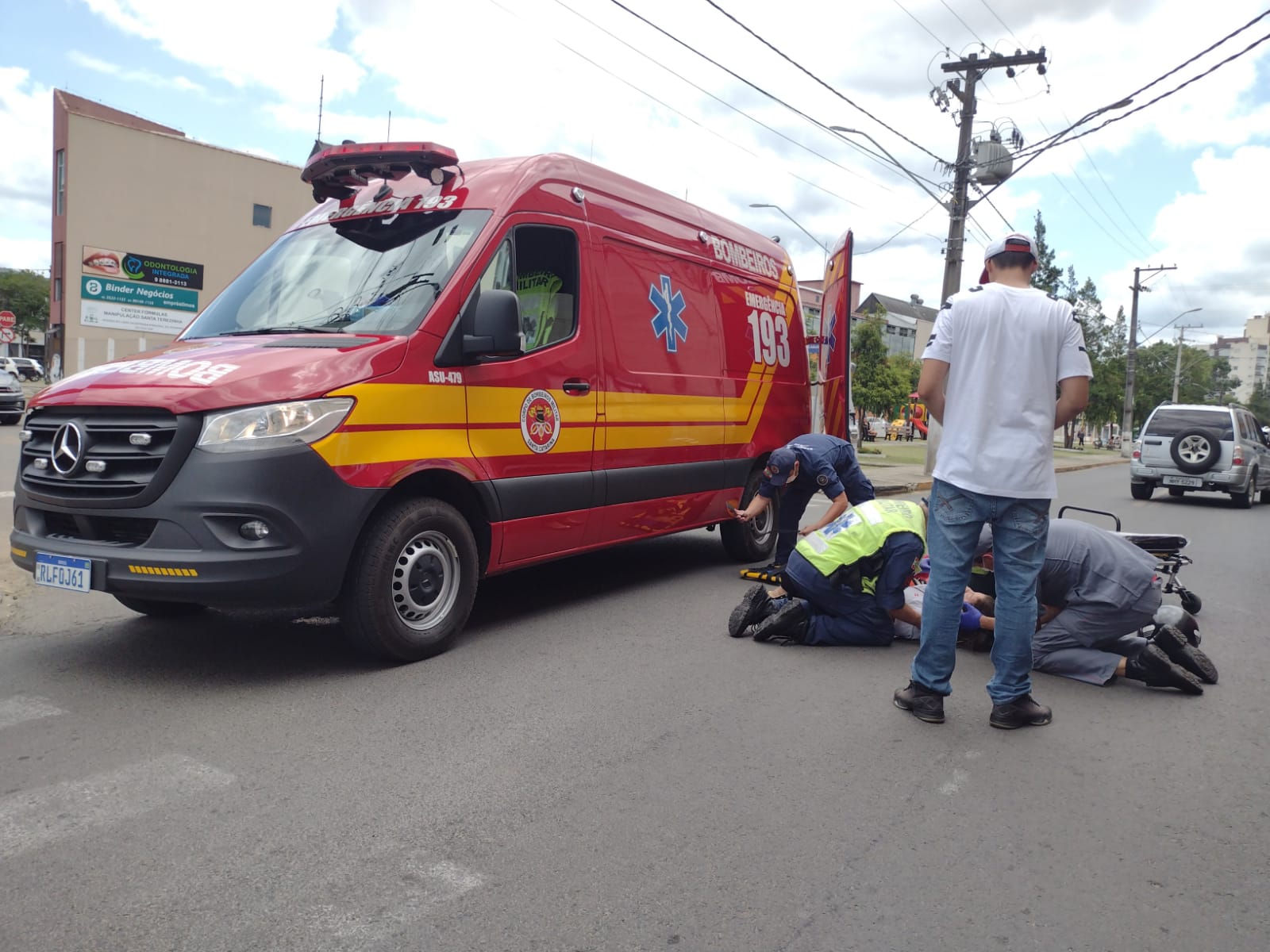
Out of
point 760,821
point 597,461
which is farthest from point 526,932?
point 597,461

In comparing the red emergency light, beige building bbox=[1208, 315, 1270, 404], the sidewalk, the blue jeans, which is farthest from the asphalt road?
beige building bbox=[1208, 315, 1270, 404]

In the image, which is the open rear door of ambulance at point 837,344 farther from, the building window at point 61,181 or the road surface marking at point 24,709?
the building window at point 61,181

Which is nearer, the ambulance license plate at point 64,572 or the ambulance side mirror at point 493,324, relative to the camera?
the ambulance license plate at point 64,572

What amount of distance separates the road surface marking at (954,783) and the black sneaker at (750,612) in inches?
80.0

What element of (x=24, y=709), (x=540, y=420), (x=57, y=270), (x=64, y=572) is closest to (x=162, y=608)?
(x=64, y=572)

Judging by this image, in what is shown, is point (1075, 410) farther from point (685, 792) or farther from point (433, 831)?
point (433, 831)

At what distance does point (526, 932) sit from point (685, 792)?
100cm

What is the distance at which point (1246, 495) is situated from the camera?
1684 centimetres

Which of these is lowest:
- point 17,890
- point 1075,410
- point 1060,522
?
point 17,890

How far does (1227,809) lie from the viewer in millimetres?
3387

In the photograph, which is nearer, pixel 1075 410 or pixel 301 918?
pixel 301 918

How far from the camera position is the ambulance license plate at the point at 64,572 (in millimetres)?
4129

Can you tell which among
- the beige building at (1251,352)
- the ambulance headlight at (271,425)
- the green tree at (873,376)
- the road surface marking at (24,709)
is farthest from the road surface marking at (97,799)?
the beige building at (1251,352)

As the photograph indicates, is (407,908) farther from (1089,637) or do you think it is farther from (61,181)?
(61,181)
